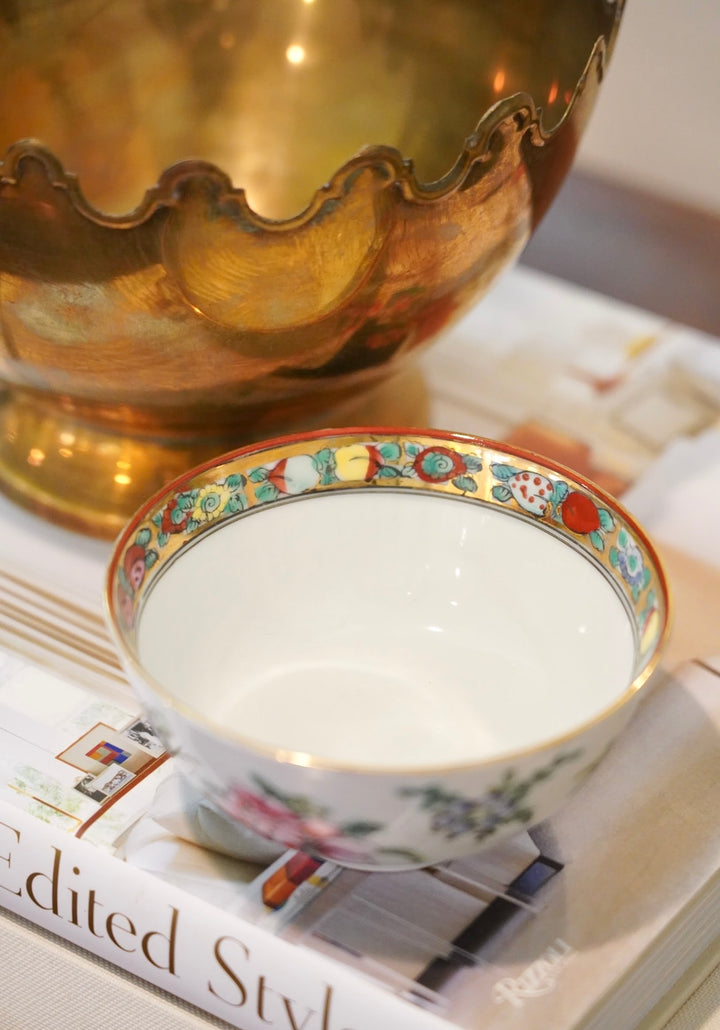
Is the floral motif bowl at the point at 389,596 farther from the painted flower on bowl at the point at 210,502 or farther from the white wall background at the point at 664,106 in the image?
→ the white wall background at the point at 664,106

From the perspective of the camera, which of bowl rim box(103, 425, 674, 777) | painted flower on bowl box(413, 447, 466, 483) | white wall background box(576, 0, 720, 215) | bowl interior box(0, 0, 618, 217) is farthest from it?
white wall background box(576, 0, 720, 215)

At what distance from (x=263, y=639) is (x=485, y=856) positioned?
0.09 m

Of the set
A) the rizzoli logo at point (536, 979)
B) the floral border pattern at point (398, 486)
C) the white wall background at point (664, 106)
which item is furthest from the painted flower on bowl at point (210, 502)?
the white wall background at point (664, 106)

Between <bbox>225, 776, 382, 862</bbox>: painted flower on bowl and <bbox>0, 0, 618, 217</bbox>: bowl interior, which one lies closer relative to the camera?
<bbox>225, 776, 382, 862</bbox>: painted flower on bowl

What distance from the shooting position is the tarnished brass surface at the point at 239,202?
1.07 ft

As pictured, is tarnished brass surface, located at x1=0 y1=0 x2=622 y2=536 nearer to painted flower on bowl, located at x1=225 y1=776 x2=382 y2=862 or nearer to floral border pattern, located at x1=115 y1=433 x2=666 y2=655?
floral border pattern, located at x1=115 y1=433 x2=666 y2=655

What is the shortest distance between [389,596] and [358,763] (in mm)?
80

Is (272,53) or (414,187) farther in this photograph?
(272,53)

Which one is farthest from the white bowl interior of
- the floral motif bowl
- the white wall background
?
the white wall background

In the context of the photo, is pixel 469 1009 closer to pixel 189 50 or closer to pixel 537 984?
pixel 537 984

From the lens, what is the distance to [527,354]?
0.53m

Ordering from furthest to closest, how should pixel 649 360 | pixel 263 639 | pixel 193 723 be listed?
pixel 649 360 < pixel 263 639 < pixel 193 723

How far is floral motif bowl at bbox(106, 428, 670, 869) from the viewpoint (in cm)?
34

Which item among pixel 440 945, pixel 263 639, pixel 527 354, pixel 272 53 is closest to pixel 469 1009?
pixel 440 945
